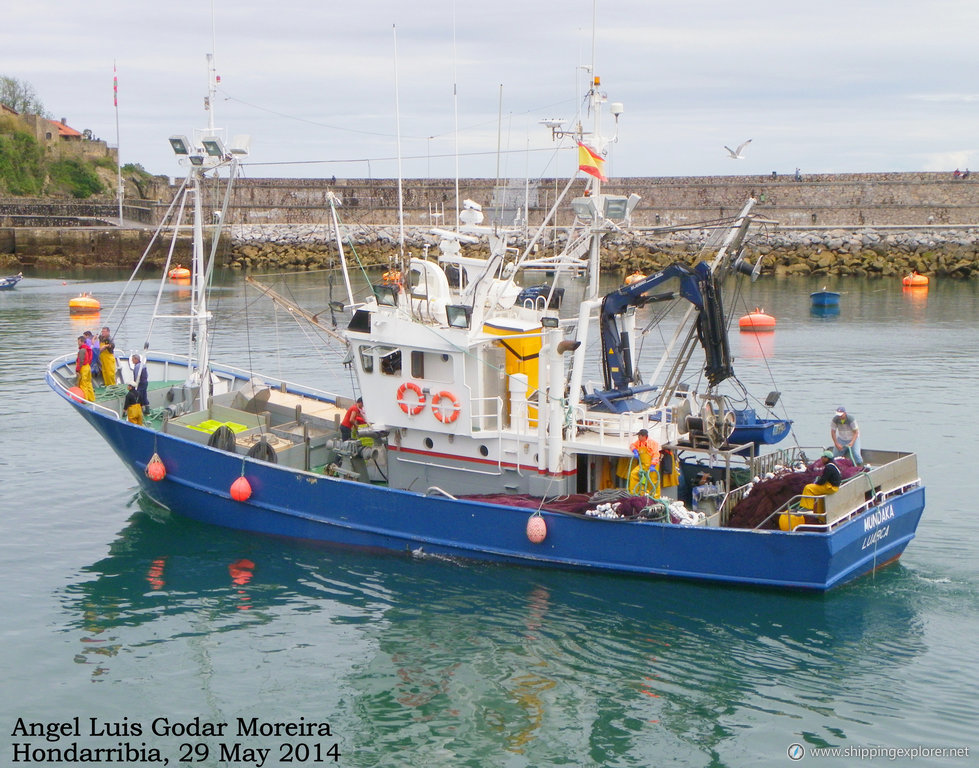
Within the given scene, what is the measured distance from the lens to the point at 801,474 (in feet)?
40.4

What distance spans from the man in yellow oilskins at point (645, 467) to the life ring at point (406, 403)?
2.82 meters

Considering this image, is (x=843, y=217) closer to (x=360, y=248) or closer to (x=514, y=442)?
(x=360, y=248)

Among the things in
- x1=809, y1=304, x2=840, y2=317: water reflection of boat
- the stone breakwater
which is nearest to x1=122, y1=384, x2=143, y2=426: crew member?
x1=809, y1=304, x2=840, y2=317: water reflection of boat

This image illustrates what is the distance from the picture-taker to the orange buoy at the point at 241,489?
47.0ft

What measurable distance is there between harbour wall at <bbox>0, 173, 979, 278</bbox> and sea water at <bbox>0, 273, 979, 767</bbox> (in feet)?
132

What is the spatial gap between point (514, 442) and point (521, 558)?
147 cm

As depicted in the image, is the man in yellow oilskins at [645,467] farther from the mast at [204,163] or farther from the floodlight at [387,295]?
the mast at [204,163]

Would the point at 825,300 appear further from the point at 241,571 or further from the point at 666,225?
the point at 241,571

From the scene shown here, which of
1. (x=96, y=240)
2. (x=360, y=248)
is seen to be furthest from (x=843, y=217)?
(x=96, y=240)

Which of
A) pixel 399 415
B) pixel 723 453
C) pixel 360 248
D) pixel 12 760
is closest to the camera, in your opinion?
pixel 12 760

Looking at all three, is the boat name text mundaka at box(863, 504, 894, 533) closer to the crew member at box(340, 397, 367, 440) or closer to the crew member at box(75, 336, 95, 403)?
the crew member at box(340, 397, 367, 440)

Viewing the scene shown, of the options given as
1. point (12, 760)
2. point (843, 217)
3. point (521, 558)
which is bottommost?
point (12, 760)

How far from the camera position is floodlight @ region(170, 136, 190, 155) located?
15438 millimetres

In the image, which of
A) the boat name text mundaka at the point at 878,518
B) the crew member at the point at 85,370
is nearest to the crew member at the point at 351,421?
the crew member at the point at 85,370
